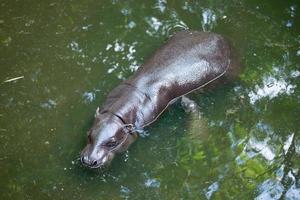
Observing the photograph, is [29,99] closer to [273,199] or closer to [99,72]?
[99,72]

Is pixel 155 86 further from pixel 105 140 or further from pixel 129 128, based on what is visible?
pixel 105 140

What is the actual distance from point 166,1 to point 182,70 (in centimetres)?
220

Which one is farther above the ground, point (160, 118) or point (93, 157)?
point (93, 157)

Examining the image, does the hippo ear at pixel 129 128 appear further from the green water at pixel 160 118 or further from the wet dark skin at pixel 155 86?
the green water at pixel 160 118

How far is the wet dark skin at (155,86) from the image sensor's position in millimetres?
6527

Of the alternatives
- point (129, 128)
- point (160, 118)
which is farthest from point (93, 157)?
point (160, 118)

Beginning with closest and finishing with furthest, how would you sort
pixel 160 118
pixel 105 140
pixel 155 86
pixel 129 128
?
pixel 105 140
pixel 129 128
pixel 155 86
pixel 160 118

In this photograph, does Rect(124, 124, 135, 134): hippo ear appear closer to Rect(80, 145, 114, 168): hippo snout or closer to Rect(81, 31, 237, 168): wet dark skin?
Rect(81, 31, 237, 168): wet dark skin

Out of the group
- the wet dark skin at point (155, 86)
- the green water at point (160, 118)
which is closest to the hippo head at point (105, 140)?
the wet dark skin at point (155, 86)

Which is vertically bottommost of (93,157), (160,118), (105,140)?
(160,118)

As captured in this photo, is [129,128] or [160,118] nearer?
[129,128]

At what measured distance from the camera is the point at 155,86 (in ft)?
23.1

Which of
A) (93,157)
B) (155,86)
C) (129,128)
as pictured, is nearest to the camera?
(93,157)

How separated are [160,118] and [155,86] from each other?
0.51 m
